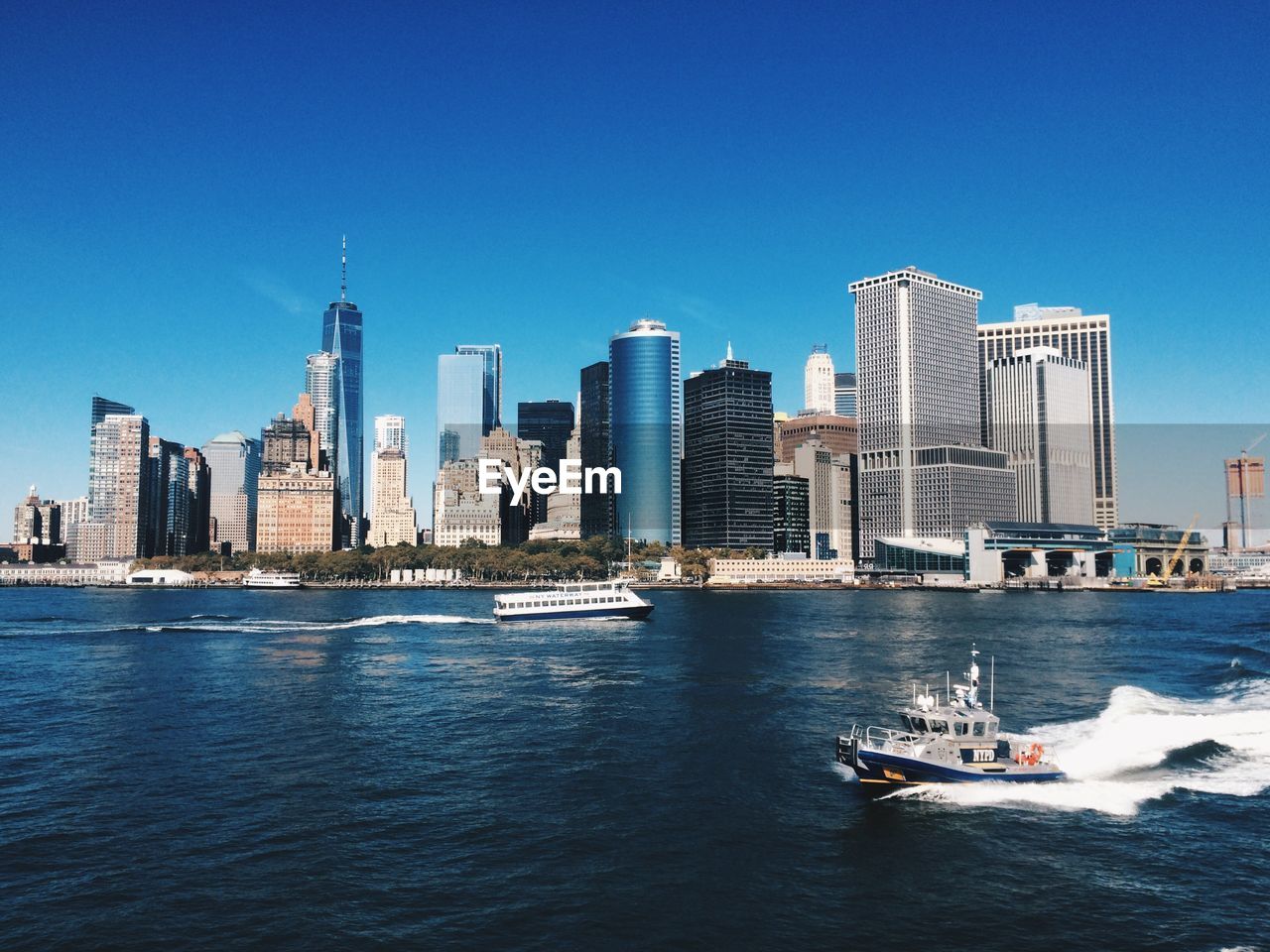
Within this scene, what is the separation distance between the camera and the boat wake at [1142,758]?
160 ft

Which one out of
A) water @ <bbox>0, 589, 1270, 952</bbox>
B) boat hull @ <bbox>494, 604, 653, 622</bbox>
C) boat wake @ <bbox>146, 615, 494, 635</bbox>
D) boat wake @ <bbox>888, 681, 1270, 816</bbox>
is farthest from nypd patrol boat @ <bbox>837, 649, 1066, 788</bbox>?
boat wake @ <bbox>146, 615, 494, 635</bbox>

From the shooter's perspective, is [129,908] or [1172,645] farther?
[1172,645]

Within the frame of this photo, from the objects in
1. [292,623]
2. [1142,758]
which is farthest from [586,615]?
[1142,758]

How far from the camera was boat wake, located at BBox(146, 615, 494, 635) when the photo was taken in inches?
5782

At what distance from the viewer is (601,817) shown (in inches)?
1784

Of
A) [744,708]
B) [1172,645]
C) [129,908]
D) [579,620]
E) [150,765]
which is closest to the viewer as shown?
[129,908]

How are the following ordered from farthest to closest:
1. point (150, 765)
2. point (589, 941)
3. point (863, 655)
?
point (863, 655) < point (150, 765) < point (589, 941)

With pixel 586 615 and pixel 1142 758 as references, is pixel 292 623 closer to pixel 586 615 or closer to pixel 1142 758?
pixel 586 615

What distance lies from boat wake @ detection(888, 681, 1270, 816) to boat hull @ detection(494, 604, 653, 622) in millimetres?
95520

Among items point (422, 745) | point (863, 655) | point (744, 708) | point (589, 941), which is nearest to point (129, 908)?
point (589, 941)

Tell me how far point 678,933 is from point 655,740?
28433 mm

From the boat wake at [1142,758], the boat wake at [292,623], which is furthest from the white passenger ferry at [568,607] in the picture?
the boat wake at [1142,758]

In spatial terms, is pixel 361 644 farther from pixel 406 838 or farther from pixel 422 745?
pixel 406 838

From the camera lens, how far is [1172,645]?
12144cm
